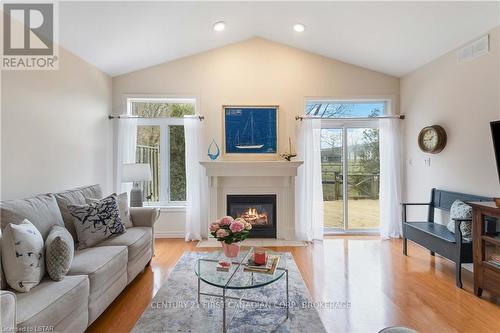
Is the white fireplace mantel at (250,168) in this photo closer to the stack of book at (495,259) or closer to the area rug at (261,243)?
the area rug at (261,243)

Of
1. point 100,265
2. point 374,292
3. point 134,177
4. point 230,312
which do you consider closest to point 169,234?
point 134,177

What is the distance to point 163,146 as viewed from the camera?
4695 mm

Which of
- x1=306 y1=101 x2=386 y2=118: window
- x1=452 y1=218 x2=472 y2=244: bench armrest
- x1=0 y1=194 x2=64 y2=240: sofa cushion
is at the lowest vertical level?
x1=452 y1=218 x2=472 y2=244: bench armrest

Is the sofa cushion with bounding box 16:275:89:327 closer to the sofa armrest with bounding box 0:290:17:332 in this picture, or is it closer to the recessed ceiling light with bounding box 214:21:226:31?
the sofa armrest with bounding box 0:290:17:332

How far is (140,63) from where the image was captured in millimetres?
4348

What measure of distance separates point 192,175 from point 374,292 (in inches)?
118

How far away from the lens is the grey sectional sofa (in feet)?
5.11

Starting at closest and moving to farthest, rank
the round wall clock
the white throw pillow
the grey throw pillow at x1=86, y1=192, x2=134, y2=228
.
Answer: the white throw pillow → the grey throw pillow at x1=86, y1=192, x2=134, y2=228 → the round wall clock

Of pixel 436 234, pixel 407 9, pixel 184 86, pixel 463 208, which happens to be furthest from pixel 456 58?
pixel 184 86

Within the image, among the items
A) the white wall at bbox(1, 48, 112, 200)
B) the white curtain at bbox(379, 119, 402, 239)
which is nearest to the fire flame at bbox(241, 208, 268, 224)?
the white curtain at bbox(379, 119, 402, 239)

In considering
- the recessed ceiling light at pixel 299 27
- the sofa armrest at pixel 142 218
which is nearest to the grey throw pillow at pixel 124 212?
the sofa armrest at pixel 142 218

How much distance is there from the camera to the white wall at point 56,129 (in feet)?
8.54

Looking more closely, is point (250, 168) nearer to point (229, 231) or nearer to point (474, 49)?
point (229, 231)

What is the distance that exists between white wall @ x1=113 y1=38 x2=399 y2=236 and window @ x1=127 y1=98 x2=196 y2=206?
238mm
